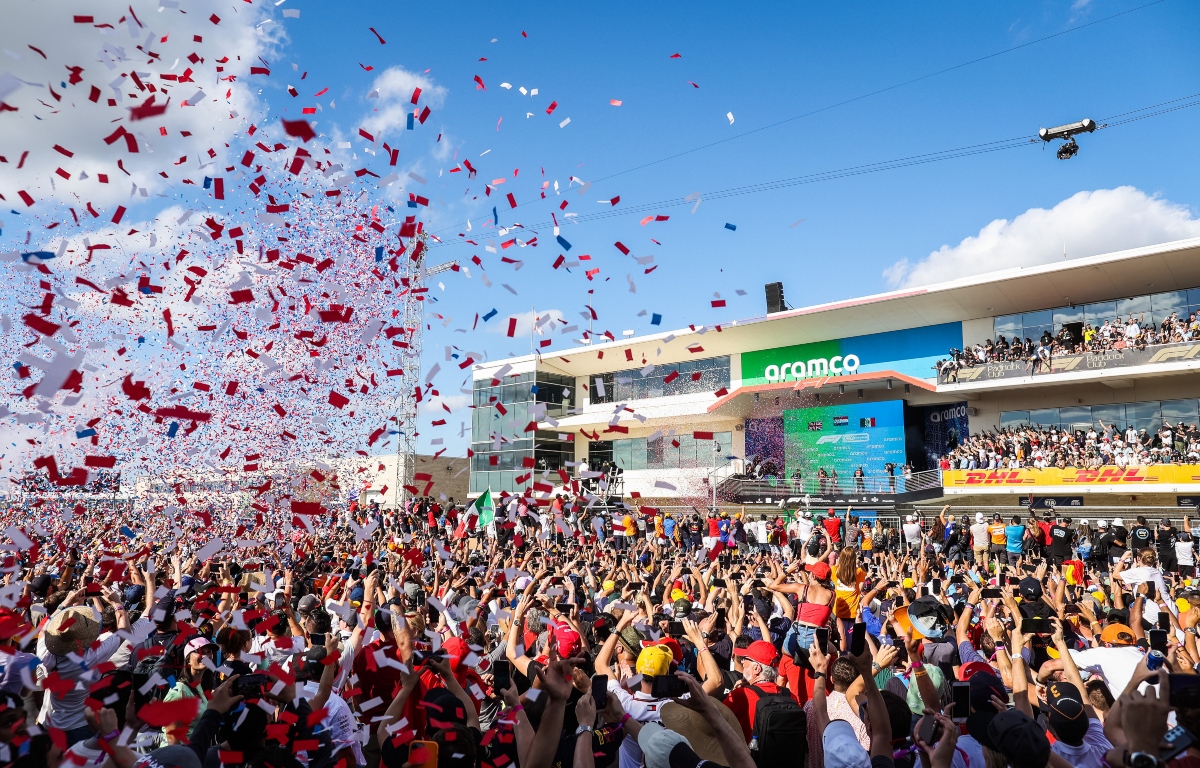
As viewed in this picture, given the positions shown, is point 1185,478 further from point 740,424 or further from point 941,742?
point 941,742

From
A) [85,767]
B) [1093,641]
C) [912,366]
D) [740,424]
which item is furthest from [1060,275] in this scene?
[85,767]

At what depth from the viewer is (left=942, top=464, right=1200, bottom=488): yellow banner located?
78.3ft

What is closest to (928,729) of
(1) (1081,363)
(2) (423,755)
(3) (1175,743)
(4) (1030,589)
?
(3) (1175,743)

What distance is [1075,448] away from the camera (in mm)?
26719

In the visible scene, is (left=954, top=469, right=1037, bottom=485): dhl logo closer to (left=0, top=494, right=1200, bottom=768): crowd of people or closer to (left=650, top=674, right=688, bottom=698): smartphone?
(left=0, top=494, right=1200, bottom=768): crowd of people

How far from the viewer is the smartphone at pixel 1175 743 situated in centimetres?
253

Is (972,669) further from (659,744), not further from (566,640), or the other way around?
(659,744)

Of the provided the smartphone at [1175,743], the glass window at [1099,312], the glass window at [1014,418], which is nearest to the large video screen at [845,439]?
the glass window at [1014,418]

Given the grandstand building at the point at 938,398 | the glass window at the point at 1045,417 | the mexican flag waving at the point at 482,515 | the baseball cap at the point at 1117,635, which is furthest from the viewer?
the glass window at the point at 1045,417

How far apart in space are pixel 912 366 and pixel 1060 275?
6651 millimetres

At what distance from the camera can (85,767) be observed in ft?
11.2

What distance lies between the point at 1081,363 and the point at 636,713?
93.0ft

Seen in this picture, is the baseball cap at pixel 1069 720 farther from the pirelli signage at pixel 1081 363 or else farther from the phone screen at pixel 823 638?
the pirelli signage at pixel 1081 363

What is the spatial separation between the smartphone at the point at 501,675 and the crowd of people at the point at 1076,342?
27391mm
